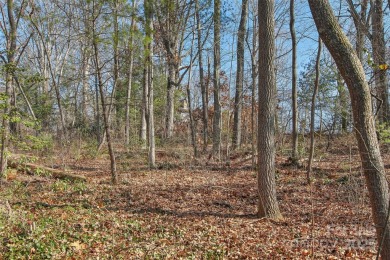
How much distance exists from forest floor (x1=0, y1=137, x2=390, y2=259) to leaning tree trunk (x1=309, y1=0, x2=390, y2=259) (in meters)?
0.94

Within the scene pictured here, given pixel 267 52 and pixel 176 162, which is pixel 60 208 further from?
pixel 176 162

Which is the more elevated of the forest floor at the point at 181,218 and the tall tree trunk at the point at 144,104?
the tall tree trunk at the point at 144,104

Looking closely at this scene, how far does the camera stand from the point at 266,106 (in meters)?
6.41

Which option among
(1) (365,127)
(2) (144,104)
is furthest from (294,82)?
(1) (365,127)

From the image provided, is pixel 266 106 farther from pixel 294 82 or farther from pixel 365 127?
pixel 294 82

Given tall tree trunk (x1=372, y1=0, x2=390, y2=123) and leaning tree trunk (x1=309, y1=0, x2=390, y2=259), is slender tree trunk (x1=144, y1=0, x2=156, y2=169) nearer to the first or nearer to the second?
leaning tree trunk (x1=309, y1=0, x2=390, y2=259)

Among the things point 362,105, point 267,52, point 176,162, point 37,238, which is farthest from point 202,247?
point 176,162

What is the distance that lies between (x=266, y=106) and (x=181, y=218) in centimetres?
295

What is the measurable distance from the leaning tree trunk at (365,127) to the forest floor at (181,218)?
94 cm

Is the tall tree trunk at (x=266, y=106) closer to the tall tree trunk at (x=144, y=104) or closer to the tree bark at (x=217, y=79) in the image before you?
the tall tree trunk at (x=144, y=104)

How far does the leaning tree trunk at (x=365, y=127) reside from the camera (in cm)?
356

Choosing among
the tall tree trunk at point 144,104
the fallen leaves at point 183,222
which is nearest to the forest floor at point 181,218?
the fallen leaves at point 183,222

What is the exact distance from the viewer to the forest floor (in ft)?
16.7

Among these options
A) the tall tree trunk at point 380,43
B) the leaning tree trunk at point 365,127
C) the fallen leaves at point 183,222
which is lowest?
the fallen leaves at point 183,222
